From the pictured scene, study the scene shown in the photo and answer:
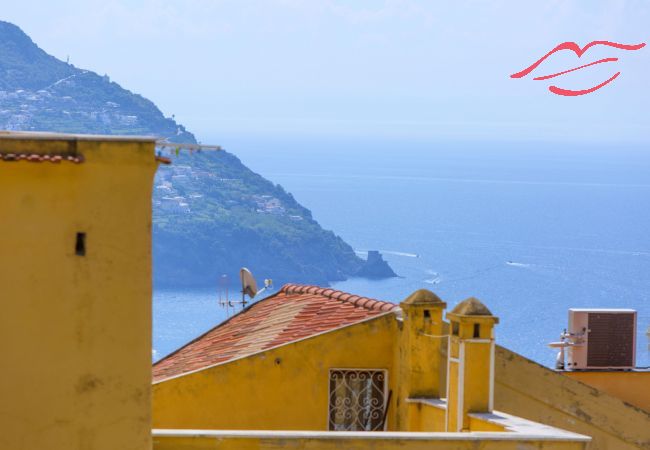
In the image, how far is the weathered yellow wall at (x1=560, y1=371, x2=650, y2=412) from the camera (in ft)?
65.6

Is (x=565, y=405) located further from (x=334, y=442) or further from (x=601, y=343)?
(x=334, y=442)

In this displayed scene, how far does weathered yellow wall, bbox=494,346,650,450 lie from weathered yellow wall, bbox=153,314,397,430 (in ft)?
4.43

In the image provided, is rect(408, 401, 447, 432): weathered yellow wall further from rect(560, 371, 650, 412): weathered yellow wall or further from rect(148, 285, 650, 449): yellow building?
rect(560, 371, 650, 412): weathered yellow wall

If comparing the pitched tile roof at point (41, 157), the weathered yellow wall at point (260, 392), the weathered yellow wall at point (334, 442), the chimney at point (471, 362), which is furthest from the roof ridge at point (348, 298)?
the pitched tile roof at point (41, 157)

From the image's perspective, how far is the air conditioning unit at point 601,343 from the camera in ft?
66.5

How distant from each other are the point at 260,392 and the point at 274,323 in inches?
116

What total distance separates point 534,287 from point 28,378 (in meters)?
141

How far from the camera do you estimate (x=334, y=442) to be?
11.2 m

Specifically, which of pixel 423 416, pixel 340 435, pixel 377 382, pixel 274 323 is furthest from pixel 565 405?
pixel 340 435

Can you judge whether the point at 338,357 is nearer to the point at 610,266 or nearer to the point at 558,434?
the point at 558,434

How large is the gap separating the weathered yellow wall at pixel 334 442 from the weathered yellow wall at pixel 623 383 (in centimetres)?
855

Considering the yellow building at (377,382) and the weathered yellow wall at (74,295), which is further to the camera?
the yellow building at (377,382)

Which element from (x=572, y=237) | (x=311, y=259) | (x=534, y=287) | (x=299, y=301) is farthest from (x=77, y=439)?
(x=572, y=237)

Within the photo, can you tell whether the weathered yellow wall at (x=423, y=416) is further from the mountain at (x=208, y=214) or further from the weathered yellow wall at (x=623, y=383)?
the mountain at (x=208, y=214)
